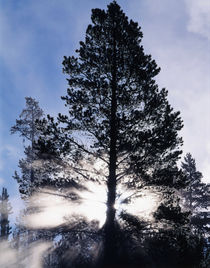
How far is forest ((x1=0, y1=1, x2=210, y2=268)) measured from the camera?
9789 mm

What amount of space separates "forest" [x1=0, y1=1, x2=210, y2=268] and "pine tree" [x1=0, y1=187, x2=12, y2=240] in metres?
28.6

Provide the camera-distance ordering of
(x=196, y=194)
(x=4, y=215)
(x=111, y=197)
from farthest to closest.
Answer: (x=4, y=215) < (x=196, y=194) < (x=111, y=197)

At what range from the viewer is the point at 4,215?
38.0 metres

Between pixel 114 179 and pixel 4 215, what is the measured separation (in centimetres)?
3524

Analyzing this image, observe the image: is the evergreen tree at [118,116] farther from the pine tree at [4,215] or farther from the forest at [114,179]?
the pine tree at [4,215]

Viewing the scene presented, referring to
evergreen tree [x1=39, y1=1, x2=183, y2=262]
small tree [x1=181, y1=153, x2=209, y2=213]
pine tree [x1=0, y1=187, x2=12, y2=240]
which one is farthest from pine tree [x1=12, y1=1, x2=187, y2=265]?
pine tree [x1=0, y1=187, x2=12, y2=240]

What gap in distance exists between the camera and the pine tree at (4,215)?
116 ft

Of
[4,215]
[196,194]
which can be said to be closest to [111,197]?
[196,194]

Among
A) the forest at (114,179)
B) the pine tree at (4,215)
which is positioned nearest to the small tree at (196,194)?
the forest at (114,179)

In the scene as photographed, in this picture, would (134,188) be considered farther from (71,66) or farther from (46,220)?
(71,66)

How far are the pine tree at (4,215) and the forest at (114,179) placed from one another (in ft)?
93.7

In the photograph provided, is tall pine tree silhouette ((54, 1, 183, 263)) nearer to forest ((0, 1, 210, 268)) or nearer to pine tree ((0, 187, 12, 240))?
forest ((0, 1, 210, 268))

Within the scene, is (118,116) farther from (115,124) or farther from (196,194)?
(196,194)

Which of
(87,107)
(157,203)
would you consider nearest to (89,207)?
(157,203)
